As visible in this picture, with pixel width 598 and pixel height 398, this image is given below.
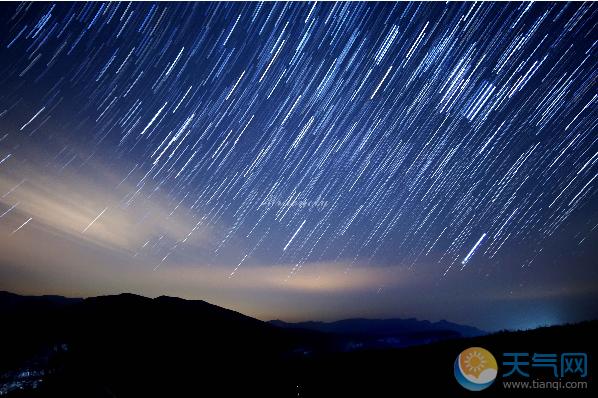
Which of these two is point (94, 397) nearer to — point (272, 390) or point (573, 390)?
point (272, 390)

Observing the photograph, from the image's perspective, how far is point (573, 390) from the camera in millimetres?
6262

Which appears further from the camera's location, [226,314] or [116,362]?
[226,314]

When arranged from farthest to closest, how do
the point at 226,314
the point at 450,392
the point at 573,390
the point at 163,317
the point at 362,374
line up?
the point at 226,314, the point at 163,317, the point at 362,374, the point at 450,392, the point at 573,390

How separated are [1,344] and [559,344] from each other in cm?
9196

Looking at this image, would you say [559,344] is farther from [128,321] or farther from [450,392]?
Result: [128,321]

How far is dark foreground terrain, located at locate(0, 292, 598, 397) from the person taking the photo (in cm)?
910

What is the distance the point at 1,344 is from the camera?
215 ft

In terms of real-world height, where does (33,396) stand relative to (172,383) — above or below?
below

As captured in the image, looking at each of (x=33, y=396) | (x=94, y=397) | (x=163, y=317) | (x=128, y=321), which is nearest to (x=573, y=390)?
(x=94, y=397)

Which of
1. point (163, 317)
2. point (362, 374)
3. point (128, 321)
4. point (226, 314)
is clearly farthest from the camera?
point (226, 314)

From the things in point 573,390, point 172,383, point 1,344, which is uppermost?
point 573,390

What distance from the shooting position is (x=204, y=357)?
171 ft

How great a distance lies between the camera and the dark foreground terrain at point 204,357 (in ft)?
29.9

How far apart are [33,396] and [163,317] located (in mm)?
65617
